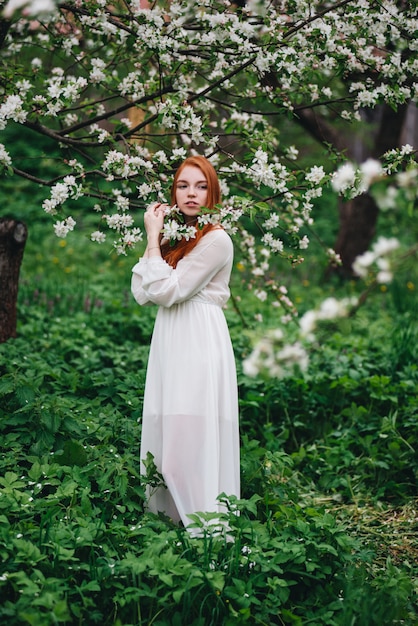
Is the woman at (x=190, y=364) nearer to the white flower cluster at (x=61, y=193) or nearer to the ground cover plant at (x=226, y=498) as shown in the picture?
the ground cover plant at (x=226, y=498)

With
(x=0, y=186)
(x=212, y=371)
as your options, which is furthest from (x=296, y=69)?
(x=0, y=186)

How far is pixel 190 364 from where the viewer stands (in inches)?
127

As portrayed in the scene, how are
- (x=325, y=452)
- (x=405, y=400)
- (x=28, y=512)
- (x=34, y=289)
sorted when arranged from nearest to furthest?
(x=28, y=512), (x=325, y=452), (x=405, y=400), (x=34, y=289)

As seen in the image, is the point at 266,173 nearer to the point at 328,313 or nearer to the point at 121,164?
the point at 121,164

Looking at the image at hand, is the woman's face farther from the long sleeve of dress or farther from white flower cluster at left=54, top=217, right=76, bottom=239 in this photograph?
white flower cluster at left=54, top=217, right=76, bottom=239

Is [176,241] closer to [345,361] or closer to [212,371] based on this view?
[212,371]

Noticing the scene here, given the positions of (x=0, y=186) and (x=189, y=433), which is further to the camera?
(x=0, y=186)

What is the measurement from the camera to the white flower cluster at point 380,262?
197cm

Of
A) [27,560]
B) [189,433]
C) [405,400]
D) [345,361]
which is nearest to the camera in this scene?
[27,560]

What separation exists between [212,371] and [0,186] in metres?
10.4

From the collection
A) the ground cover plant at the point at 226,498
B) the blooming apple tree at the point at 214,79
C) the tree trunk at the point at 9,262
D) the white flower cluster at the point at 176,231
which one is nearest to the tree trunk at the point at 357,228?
the ground cover plant at the point at 226,498

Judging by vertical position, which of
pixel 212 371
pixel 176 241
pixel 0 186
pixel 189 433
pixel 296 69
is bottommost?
pixel 189 433

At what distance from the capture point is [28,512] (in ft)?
9.23

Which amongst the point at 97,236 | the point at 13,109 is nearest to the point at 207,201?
the point at 97,236
